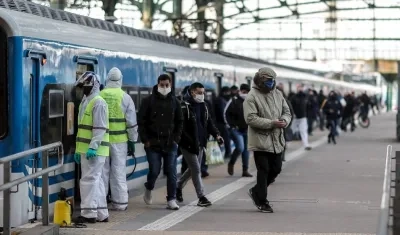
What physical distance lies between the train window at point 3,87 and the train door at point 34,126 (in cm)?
28

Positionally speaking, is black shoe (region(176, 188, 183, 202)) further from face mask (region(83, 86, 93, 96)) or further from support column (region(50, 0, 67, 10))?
support column (region(50, 0, 67, 10))

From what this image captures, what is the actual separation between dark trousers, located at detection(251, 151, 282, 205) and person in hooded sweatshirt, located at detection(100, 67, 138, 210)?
1.53 metres

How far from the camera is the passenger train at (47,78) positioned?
10.9 metres

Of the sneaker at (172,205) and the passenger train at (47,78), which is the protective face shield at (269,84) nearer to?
the sneaker at (172,205)

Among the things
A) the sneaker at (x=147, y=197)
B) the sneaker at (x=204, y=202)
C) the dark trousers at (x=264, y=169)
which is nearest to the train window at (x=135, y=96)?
the sneaker at (x=147, y=197)

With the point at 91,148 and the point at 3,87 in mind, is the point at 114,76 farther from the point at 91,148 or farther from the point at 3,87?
the point at 3,87

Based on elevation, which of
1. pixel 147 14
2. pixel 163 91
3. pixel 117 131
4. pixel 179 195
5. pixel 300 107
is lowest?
pixel 179 195

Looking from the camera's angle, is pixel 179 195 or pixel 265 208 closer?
pixel 265 208

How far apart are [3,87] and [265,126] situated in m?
3.42

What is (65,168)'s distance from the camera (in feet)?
40.5

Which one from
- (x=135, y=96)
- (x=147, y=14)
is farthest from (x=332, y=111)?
(x=135, y=96)

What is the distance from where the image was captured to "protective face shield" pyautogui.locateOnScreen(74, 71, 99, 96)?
39.6ft

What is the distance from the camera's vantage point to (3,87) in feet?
35.8

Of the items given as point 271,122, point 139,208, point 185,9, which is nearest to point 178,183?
point 139,208
